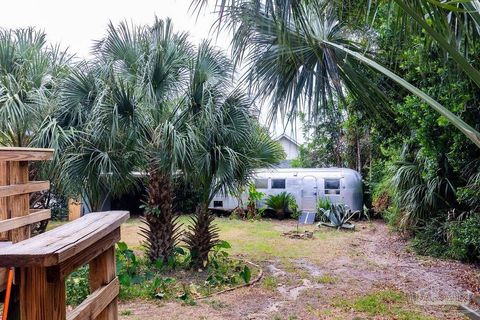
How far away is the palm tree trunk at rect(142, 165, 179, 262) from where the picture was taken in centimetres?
606

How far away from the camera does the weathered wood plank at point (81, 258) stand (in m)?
1.17

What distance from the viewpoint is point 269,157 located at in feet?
20.9

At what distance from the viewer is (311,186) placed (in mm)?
12172

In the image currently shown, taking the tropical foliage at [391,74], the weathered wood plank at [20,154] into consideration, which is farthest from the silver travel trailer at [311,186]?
the weathered wood plank at [20,154]

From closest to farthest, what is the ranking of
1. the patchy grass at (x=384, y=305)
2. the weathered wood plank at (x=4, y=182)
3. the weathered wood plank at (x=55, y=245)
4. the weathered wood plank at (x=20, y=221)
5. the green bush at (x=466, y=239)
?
the weathered wood plank at (x=55, y=245), the weathered wood plank at (x=20, y=221), the weathered wood plank at (x=4, y=182), the patchy grass at (x=384, y=305), the green bush at (x=466, y=239)

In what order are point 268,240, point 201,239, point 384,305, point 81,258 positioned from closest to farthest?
1. point 81,258
2. point 384,305
3. point 201,239
4. point 268,240

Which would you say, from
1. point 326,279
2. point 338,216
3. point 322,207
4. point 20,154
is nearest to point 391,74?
point 20,154

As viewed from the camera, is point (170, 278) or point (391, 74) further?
point (170, 278)

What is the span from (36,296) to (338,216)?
1019 centimetres

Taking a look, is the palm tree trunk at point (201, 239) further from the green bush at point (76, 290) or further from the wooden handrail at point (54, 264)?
the wooden handrail at point (54, 264)

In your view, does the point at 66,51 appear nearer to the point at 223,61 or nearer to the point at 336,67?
the point at 223,61

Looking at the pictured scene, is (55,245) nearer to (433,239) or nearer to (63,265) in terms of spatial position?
(63,265)

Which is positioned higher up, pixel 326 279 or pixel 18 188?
pixel 18 188

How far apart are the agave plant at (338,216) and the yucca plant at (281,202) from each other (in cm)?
115
